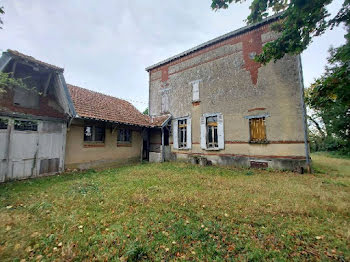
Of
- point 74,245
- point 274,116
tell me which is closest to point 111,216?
point 74,245

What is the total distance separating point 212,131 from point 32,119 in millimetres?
9559

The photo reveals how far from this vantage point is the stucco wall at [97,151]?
7.93 meters

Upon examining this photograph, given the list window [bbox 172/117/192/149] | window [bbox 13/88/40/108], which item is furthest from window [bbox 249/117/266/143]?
window [bbox 13/88/40/108]

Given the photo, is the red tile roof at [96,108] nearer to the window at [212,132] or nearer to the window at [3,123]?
the window at [3,123]

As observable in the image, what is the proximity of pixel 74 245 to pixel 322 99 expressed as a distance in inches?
233

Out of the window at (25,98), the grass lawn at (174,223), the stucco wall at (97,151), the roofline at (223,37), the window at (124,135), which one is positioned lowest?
the grass lawn at (174,223)

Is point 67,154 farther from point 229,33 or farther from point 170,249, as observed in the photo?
point 229,33

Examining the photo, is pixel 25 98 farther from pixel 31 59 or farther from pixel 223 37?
pixel 223 37

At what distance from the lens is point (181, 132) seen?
40.3 ft

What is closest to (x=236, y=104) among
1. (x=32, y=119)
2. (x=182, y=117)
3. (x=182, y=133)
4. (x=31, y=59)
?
(x=182, y=117)

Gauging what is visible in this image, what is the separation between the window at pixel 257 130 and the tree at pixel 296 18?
476 cm

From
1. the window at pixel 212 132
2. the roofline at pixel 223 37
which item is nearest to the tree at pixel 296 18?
the roofline at pixel 223 37

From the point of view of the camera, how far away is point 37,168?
673 centimetres

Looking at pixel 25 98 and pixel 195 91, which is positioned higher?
pixel 195 91
